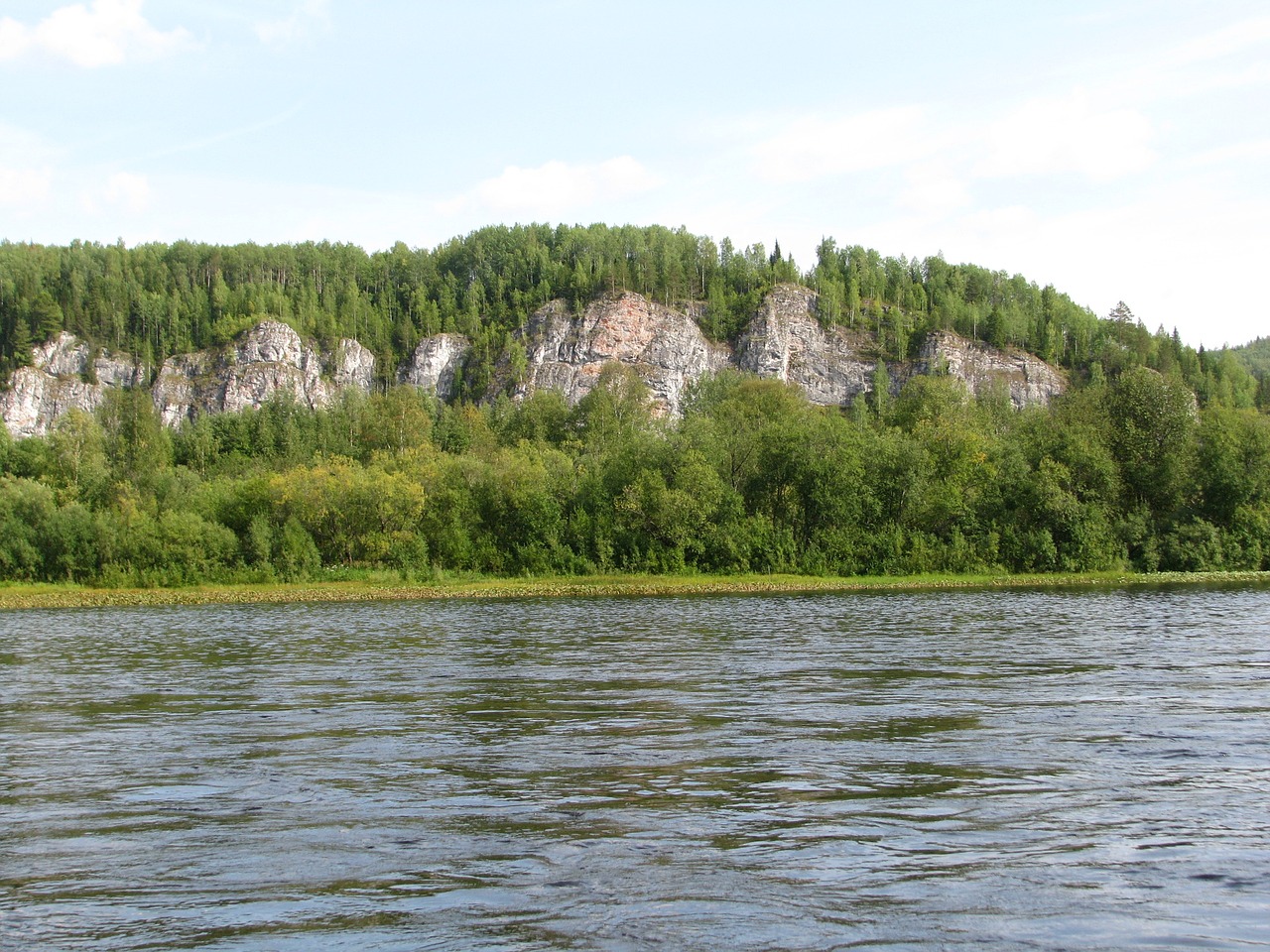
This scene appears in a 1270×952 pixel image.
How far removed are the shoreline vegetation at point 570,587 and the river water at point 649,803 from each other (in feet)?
136

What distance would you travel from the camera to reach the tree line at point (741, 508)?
86.9 meters

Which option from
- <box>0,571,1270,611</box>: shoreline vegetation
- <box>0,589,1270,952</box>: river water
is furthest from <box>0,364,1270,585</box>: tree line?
<box>0,589,1270,952</box>: river water

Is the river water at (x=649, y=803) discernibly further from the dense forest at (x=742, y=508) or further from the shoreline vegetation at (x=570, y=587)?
the dense forest at (x=742, y=508)

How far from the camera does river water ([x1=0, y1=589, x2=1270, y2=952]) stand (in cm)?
1062

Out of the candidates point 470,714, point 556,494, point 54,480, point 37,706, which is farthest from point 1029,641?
point 54,480

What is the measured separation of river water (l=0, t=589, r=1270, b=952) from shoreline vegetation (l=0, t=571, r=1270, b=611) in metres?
41.5

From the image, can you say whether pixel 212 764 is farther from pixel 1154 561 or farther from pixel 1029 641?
pixel 1154 561

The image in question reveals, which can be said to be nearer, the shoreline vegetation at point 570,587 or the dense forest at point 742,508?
Result: the shoreline vegetation at point 570,587

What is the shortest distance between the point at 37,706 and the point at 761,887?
21.7 m

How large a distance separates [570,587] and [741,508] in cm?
1918

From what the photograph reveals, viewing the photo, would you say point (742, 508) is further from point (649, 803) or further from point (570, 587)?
point (649, 803)

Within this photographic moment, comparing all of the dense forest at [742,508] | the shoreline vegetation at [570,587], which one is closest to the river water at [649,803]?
the shoreline vegetation at [570,587]

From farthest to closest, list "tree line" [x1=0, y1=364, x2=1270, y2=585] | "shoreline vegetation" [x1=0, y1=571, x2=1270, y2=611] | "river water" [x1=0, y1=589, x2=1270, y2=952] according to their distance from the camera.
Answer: "tree line" [x1=0, y1=364, x2=1270, y2=585] < "shoreline vegetation" [x1=0, y1=571, x2=1270, y2=611] < "river water" [x1=0, y1=589, x2=1270, y2=952]

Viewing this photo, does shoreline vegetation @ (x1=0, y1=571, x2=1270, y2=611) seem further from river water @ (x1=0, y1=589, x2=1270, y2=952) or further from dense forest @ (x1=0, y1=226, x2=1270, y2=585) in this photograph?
river water @ (x1=0, y1=589, x2=1270, y2=952)
